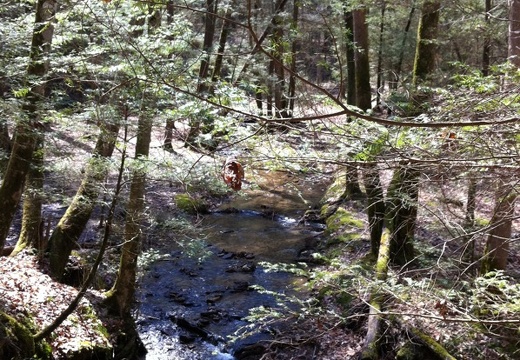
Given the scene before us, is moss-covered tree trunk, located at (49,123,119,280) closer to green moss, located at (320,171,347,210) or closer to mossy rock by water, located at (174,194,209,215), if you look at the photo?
mossy rock by water, located at (174,194,209,215)

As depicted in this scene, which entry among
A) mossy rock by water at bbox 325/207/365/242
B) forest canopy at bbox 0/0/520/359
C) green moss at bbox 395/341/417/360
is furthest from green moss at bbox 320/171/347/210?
green moss at bbox 395/341/417/360

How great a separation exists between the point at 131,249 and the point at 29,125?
2635mm

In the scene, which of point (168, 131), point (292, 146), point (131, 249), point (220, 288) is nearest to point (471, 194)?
point (292, 146)

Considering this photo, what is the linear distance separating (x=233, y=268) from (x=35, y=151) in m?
5.05

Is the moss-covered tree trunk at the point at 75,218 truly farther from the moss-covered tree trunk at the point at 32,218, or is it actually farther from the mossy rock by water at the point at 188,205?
the mossy rock by water at the point at 188,205

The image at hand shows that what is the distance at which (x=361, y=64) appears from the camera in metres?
9.98

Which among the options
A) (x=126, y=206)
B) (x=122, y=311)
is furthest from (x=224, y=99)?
(x=122, y=311)

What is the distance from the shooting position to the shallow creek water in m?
7.96

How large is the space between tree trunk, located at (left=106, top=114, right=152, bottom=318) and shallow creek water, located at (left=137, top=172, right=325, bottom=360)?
2.33 feet

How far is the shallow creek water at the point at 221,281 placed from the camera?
796 cm

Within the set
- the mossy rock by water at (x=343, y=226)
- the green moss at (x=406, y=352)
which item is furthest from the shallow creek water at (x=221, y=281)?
the green moss at (x=406, y=352)

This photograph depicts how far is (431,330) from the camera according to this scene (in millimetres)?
6348

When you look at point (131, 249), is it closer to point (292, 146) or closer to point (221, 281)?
point (221, 281)

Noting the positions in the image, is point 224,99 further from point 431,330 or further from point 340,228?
point 340,228
